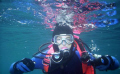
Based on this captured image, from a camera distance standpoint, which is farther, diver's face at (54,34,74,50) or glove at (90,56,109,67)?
diver's face at (54,34,74,50)

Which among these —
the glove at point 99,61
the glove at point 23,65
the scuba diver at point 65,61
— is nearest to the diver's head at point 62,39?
the scuba diver at point 65,61

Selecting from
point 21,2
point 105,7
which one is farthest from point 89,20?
point 21,2

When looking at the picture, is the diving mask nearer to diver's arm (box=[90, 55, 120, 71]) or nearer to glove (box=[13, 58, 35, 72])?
diver's arm (box=[90, 55, 120, 71])

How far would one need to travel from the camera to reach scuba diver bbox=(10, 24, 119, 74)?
12.9 feet

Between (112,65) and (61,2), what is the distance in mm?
8018

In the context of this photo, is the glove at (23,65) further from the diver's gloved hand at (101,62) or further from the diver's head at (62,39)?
the diver's gloved hand at (101,62)

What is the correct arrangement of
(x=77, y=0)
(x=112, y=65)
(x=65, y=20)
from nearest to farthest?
(x=112, y=65), (x=77, y=0), (x=65, y=20)

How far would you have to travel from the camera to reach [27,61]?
400 cm

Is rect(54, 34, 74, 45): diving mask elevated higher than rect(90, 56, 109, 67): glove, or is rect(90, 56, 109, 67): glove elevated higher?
rect(54, 34, 74, 45): diving mask

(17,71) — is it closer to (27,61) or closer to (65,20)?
(27,61)

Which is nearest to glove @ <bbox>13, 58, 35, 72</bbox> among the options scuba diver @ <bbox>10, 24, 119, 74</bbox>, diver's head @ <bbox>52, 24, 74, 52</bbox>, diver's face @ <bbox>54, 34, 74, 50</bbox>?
scuba diver @ <bbox>10, 24, 119, 74</bbox>

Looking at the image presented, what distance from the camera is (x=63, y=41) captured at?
18.4 feet

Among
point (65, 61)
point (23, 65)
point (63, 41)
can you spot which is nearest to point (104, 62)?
point (65, 61)

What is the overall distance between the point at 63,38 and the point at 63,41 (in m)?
0.20
